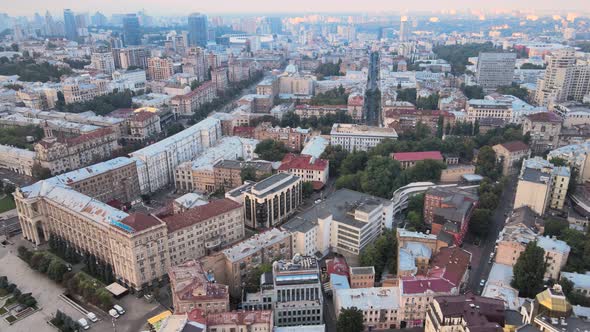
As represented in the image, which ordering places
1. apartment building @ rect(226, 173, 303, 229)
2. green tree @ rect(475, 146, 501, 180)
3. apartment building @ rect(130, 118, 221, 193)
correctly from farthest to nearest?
apartment building @ rect(130, 118, 221, 193)
green tree @ rect(475, 146, 501, 180)
apartment building @ rect(226, 173, 303, 229)

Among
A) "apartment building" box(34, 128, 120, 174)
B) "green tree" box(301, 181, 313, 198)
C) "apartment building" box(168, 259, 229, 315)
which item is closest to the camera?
"apartment building" box(168, 259, 229, 315)

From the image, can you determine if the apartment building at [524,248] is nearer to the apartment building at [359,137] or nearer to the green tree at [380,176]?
the green tree at [380,176]

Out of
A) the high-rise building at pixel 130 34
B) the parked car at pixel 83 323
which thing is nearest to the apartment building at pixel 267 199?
the parked car at pixel 83 323

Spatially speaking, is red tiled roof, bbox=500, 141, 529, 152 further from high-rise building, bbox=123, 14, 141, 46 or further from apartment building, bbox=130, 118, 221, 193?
high-rise building, bbox=123, 14, 141, 46

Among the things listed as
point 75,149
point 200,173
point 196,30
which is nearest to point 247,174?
point 200,173

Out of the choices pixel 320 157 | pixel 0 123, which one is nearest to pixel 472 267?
pixel 320 157

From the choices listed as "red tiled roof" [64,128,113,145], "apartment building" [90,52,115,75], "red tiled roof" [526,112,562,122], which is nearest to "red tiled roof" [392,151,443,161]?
"red tiled roof" [526,112,562,122]

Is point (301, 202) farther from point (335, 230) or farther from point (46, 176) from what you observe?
point (46, 176)
